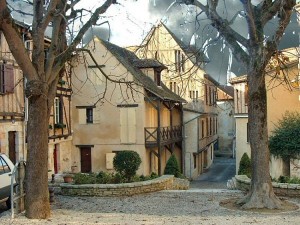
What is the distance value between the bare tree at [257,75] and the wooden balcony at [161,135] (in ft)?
49.3

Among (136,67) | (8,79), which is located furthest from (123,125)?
(8,79)

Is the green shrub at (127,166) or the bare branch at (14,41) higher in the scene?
the bare branch at (14,41)

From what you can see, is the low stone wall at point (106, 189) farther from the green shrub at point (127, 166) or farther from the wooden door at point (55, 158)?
the wooden door at point (55, 158)

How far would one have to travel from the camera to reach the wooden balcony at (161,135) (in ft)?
87.1

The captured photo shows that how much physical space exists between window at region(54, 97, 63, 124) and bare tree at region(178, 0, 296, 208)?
1518 centimetres

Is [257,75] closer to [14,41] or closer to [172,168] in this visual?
[14,41]

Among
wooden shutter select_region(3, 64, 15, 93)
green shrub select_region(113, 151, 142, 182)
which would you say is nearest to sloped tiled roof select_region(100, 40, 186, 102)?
wooden shutter select_region(3, 64, 15, 93)

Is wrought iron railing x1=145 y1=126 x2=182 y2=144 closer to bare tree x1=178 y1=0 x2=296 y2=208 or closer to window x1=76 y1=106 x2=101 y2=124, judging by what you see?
window x1=76 y1=106 x2=101 y2=124

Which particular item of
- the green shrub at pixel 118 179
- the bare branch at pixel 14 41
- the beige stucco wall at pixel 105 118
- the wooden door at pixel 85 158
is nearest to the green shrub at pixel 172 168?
the beige stucco wall at pixel 105 118

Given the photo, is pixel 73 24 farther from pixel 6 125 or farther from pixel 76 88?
pixel 76 88

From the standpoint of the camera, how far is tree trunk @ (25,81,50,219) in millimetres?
9672

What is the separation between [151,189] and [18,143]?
8796mm

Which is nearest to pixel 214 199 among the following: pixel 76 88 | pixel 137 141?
pixel 137 141

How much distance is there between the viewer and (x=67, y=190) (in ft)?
46.3
